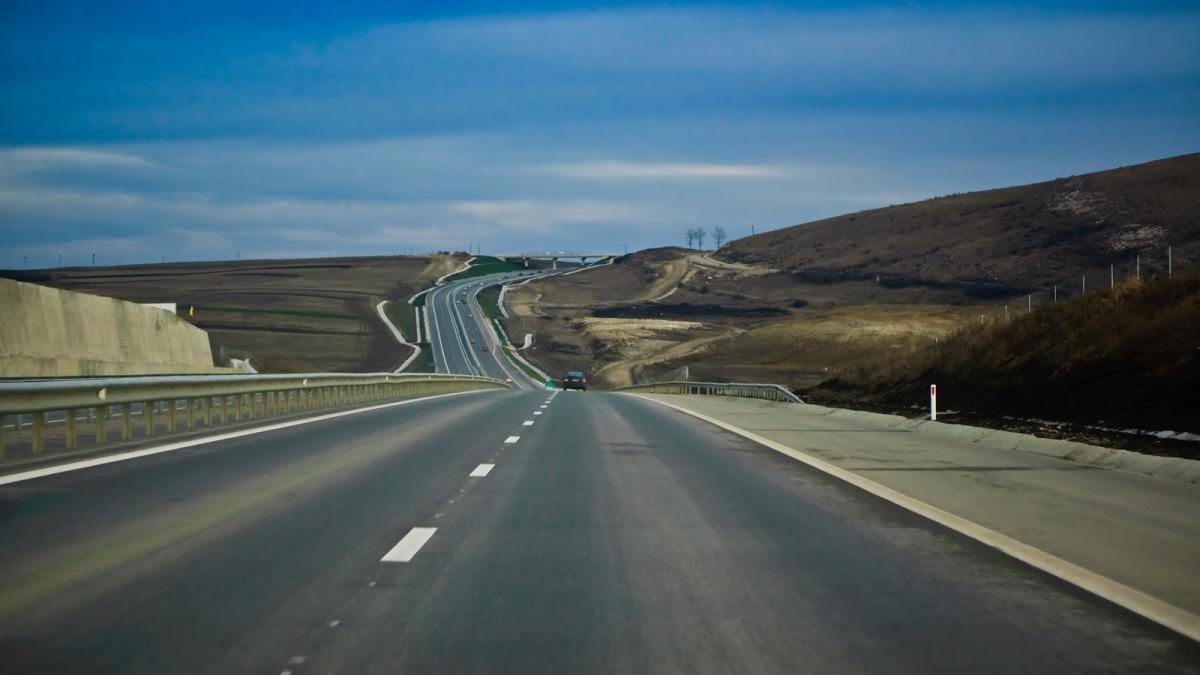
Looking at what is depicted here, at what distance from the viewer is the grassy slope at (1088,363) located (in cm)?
2248

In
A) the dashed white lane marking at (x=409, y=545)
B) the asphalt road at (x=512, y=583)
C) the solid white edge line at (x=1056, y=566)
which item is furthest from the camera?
the dashed white lane marking at (x=409, y=545)

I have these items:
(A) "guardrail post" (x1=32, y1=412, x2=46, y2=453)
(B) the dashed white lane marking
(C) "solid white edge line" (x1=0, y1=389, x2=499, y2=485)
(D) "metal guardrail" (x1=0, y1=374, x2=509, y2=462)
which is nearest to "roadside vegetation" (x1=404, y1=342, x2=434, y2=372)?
(D) "metal guardrail" (x1=0, y1=374, x2=509, y2=462)

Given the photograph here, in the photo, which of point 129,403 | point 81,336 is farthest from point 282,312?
point 129,403

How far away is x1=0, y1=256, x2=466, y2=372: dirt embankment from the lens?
105062mm

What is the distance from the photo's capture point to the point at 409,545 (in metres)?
9.65

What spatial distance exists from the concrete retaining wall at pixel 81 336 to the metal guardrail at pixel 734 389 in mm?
19492

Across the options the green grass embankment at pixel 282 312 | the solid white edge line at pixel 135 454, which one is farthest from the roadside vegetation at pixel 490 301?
the solid white edge line at pixel 135 454

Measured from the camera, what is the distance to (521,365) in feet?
395

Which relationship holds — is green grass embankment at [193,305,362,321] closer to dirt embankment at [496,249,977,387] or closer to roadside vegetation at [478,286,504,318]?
dirt embankment at [496,249,977,387]

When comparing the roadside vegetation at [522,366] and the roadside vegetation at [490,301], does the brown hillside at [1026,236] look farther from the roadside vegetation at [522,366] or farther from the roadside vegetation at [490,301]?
the roadside vegetation at [522,366]

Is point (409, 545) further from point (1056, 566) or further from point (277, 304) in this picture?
point (277, 304)

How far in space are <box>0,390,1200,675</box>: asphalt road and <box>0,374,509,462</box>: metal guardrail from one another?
192 centimetres

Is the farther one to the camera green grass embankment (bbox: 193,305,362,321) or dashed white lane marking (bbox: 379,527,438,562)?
green grass embankment (bbox: 193,305,362,321)

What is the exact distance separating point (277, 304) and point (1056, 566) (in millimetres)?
141357
